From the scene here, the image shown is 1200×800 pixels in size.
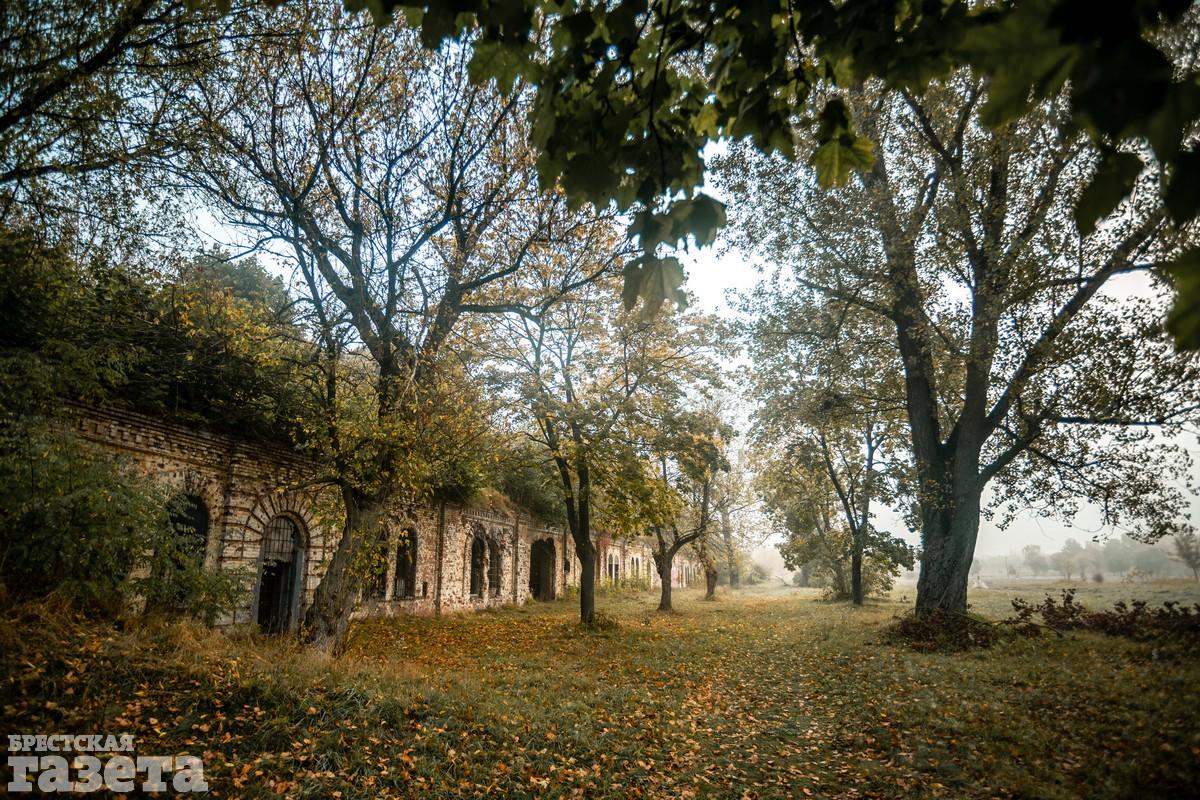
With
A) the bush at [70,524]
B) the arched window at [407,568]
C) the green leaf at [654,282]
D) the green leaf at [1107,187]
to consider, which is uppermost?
the green leaf at [654,282]

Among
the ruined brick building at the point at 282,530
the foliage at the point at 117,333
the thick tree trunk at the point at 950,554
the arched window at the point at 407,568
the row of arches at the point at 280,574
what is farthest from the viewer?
the arched window at the point at 407,568

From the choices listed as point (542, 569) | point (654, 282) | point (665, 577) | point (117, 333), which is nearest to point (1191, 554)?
point (665, 577)

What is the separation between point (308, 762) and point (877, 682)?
852 centimetres

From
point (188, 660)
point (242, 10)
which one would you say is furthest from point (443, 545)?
point (242, 10)

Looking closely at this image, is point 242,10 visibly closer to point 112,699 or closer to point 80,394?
point 80,394

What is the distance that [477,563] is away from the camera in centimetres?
2147

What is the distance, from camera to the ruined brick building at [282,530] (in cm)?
1055

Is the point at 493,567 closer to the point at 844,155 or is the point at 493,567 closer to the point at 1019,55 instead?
the point at 844,155

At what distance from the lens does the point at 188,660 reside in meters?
6.13

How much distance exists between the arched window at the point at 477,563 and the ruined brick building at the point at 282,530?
4cm

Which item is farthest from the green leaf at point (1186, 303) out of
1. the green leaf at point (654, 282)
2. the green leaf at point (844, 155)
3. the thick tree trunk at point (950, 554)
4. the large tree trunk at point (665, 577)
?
the large tree trunk at point (665, 577)

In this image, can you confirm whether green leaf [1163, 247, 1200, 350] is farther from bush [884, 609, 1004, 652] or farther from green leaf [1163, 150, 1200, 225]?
bush [884, 609, 1004, 652]

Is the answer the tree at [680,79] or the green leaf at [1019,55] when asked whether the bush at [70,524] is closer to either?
the tree at [680,79]

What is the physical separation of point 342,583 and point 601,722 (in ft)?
16.9
